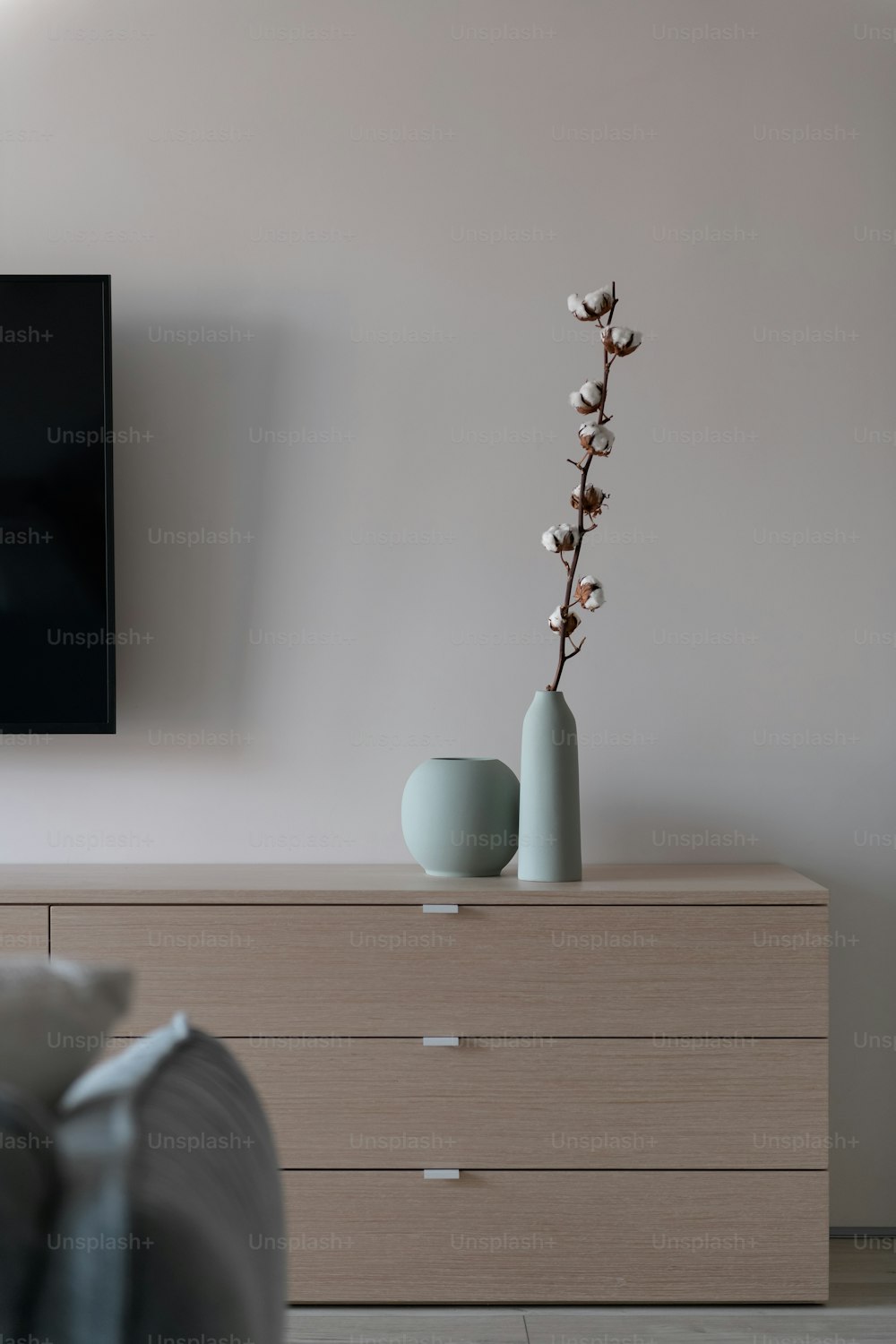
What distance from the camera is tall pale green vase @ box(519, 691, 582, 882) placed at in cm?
224

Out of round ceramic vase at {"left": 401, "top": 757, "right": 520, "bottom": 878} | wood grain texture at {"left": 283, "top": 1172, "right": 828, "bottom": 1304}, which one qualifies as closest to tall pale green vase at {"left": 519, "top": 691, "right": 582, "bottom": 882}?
round ceramic vase at {"left": 401, "top": 757, "right": 520, "bottom": 878}

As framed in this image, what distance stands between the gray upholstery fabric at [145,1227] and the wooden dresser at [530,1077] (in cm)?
139

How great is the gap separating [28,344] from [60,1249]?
2190mm

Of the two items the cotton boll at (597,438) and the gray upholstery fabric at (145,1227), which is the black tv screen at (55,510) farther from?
the gray upholstery fabric at (145,1227)

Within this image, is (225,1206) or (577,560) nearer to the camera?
(225,1206)

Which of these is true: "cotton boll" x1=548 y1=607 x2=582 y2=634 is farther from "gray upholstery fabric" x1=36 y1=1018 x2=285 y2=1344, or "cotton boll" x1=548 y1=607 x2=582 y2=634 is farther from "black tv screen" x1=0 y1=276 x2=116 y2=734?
"gray upholstery fabric" x1=36 y1=1018 x2=285 y2=1344

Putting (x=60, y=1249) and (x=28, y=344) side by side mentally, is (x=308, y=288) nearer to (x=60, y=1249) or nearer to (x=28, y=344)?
(x=28, y=344)

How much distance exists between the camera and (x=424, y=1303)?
2.12m

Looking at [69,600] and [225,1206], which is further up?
[69,600]

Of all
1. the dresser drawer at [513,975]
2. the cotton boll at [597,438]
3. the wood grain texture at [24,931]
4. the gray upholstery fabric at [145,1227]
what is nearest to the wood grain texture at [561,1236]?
the dresser drawer at [513,975]

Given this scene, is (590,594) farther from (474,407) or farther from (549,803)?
(474,407)

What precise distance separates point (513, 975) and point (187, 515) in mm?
1169

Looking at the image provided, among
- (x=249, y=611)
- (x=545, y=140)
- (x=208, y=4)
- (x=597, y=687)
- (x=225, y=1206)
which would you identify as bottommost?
(x=225, y=1206)

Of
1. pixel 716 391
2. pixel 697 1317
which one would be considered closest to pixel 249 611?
pixel 716 391
